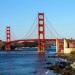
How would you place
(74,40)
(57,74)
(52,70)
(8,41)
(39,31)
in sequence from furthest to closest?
(8,41) < (39,31) < (74,40) < (52,70) < (57,74)

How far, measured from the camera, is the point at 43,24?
6419cm

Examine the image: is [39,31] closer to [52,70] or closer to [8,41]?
[8,41]

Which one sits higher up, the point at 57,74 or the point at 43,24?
the point at 43,24

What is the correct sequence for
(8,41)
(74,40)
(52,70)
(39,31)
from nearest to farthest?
(52,70) < (74,40) < (39,31) < (8,41)

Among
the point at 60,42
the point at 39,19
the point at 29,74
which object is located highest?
the point at 39,19

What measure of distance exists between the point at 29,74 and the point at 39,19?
3999 cm

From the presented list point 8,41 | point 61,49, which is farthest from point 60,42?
point 8,41

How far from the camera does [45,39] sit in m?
→ 60.0

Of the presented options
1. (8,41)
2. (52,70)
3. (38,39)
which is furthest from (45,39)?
(52,70)

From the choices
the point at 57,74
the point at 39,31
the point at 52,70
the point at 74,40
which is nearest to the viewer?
the point at 57,74

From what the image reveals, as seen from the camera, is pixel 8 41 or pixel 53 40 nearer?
pixel 53 40

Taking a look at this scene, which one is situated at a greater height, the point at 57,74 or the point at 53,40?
the point at 53,40

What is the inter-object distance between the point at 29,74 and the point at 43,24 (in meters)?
38.0

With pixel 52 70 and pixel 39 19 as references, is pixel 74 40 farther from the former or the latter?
pixel 52 70
